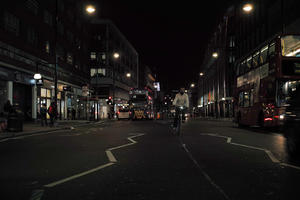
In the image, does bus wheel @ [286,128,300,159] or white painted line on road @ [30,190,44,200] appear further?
bus wheel @ [286,128,300,159]

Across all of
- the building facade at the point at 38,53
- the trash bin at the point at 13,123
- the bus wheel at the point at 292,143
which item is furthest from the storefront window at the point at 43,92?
the bus wheel at the point at 292,143

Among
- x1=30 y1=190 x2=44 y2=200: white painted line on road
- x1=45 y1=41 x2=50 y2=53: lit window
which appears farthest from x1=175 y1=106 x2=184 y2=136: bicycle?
x1=45 y1=41 x2=50 y2=53: lit window

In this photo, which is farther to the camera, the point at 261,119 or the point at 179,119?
the point at 261,119

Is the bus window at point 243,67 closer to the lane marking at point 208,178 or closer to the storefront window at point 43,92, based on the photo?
the lane marking at point 208,178

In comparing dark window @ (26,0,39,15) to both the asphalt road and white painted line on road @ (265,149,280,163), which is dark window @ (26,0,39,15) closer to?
the asphalt road

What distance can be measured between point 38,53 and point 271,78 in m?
24.2

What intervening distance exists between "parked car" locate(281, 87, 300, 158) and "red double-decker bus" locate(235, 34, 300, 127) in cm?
520

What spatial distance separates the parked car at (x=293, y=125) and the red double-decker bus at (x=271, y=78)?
5.20 m

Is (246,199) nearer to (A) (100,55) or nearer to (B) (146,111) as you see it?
(B) (146,111)

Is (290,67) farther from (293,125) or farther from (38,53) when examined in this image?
(38,53)

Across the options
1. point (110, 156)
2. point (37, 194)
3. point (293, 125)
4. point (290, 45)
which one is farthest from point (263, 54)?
point (37, 194)

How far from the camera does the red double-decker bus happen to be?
595 inches

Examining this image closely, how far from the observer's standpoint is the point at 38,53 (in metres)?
33.0

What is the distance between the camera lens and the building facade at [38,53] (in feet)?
86.9
